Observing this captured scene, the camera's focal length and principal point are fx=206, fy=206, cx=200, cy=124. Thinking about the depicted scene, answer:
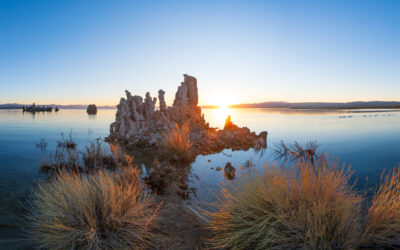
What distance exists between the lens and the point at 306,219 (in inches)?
114

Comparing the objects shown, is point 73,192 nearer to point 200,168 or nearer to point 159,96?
point 200,168

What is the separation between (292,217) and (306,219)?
19 cm

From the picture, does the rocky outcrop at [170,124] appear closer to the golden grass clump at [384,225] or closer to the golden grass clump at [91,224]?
the golden grass clump at [91,224]

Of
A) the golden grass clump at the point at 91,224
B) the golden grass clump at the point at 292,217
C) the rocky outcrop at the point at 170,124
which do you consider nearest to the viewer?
the golden grass clump at the point at 292,217

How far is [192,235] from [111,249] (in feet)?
4.68

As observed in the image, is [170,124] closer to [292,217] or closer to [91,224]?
[91,224]

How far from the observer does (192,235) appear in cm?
385

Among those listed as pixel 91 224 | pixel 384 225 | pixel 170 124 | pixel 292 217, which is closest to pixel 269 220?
pixel 292 217

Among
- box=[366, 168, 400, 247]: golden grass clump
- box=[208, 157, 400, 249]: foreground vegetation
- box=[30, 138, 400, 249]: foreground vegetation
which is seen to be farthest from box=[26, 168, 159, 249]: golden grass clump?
box=[366, 168, 400, 247]: golden grass clump

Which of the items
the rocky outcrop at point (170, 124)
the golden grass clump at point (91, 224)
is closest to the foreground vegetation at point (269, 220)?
the golden grass clump at point (91, 224)

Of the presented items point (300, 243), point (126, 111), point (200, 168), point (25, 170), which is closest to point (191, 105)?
point (126, 111)

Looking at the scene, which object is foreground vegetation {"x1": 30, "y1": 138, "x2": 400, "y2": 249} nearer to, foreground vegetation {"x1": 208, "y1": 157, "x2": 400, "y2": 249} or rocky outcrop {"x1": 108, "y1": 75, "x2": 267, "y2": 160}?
foreground vegetation {"x1": 208, "y1": 157, "x2": 400, "y2": 249}

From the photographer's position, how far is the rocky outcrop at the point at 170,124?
14414 millimetres

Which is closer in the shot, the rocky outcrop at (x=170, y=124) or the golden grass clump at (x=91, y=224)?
the golden grass clump at (x=91, y=224)
